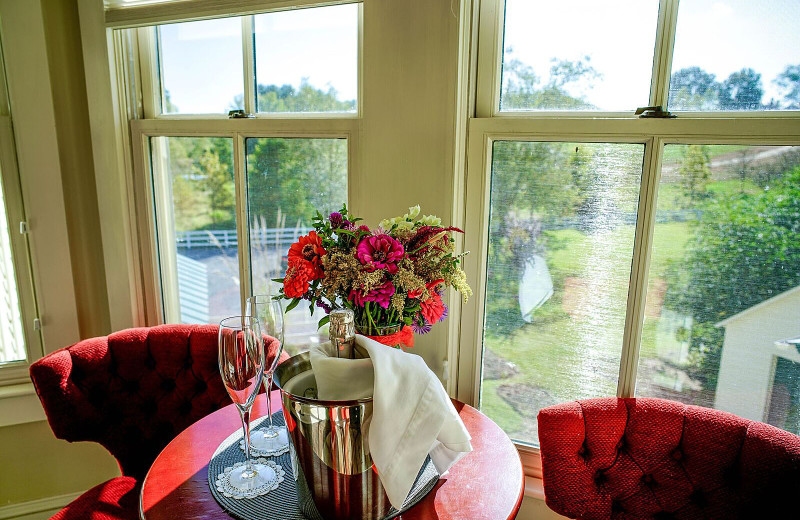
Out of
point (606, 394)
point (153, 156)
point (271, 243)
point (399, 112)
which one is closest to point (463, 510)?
point (606, 394)

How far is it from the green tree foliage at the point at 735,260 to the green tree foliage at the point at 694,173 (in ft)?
0.09

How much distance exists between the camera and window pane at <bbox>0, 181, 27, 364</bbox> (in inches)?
65.3

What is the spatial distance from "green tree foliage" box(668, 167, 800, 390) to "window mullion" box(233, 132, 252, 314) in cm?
127

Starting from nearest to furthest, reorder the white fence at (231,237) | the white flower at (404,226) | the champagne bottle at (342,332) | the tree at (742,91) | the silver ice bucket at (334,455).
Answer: the silver ice bucket at (334,455), the champagne bottle at (342,332), the white flower at (404,226), the tree at (742,91), the white fence at (231,237)

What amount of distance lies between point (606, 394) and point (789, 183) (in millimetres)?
651

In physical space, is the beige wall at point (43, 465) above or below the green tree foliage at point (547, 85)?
below

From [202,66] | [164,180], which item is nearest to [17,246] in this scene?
[164,180]

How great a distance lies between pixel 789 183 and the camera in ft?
3.54

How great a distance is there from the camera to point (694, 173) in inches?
45.2

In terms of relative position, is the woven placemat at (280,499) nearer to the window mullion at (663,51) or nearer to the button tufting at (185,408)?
the button tufting at (185,408)

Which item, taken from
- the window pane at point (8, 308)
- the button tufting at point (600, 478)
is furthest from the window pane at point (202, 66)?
the button tufting at point (600, 478)

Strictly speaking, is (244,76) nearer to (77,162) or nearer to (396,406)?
(77,162)

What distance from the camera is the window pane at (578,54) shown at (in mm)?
1165

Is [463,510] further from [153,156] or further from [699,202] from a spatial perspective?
[153,156]
